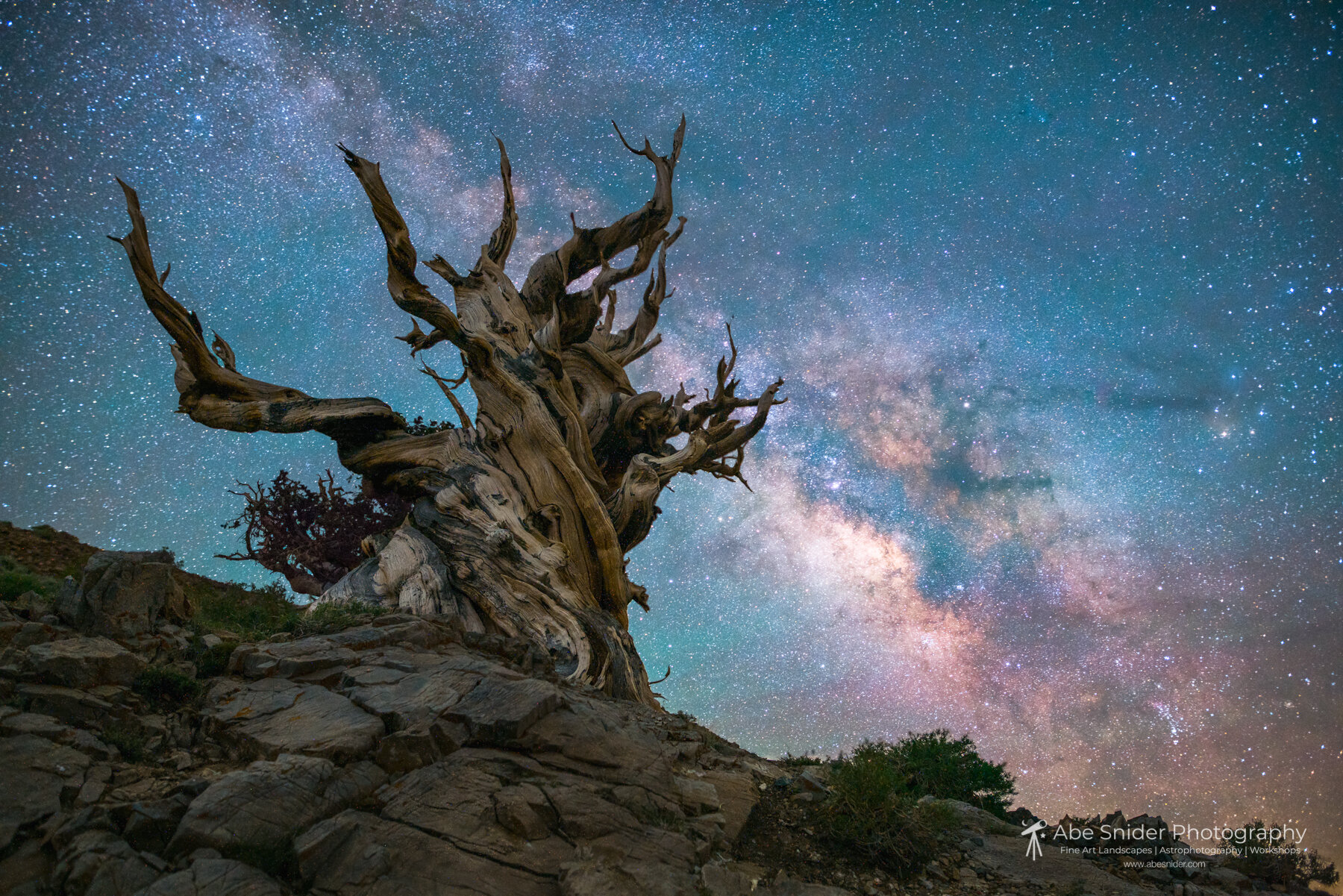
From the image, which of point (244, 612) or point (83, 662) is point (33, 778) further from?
point (244, 612)

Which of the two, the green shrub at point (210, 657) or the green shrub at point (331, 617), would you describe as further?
the green shrub at point (331, 617)

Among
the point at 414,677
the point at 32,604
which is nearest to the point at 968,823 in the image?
the point at 414,677

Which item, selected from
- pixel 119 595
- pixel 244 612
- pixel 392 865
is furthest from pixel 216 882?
pixel 244 612

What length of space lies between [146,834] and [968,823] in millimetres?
6223

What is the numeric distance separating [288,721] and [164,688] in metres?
0.95

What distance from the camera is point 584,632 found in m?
9.05

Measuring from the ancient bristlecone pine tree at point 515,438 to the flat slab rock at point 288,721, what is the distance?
357cm

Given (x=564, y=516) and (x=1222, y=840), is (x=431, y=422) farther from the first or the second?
(x=1222, y=840)

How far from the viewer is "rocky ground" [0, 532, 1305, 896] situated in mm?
3383

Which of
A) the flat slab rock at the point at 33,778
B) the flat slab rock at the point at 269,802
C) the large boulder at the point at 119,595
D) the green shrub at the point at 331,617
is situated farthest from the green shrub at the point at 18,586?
the flat slab rock at the point at 269,802

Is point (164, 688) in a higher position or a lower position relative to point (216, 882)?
higher

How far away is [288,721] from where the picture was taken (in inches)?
186

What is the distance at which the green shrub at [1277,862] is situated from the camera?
5.78 meters

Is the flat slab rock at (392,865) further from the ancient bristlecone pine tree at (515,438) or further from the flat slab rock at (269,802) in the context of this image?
the ancient bristlecone pine tree at (515,438)
